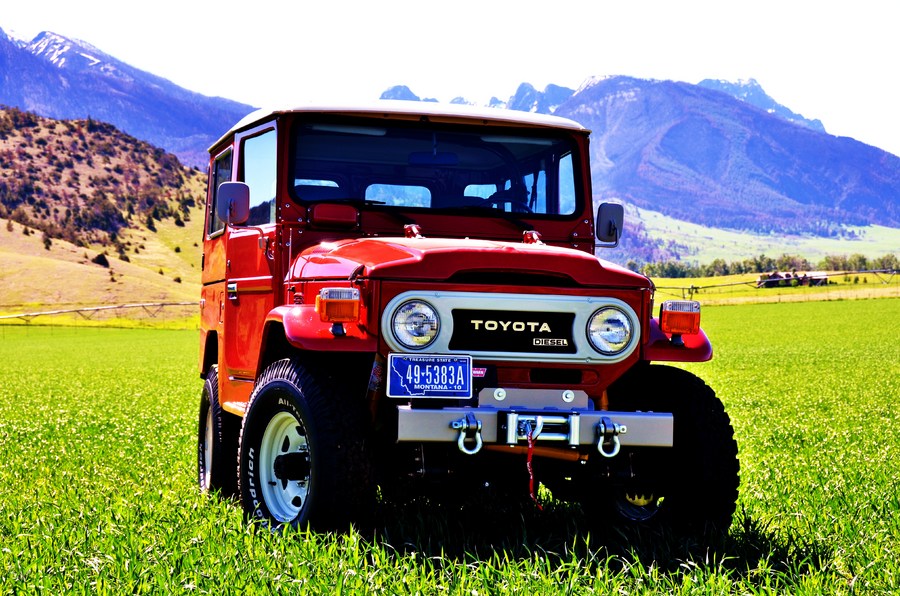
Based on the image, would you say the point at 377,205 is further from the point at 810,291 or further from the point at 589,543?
the point at 810,291

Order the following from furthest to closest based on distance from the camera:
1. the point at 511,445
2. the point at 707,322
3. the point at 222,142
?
the point at 707,322 < the point at 222,142 < the point at 511,445

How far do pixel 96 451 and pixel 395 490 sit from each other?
5.80 metres

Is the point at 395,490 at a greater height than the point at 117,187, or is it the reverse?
the point at 117,187

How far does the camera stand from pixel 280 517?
6.47 m

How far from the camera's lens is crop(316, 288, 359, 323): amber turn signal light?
6086mm

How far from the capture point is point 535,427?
5.90m

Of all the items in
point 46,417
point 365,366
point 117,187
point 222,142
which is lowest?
point 46,417

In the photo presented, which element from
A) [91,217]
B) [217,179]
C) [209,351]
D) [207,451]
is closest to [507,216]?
[217,179]

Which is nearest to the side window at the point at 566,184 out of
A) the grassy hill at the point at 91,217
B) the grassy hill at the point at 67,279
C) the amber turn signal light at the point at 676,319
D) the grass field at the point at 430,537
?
the amber turn signal light at the point at 676,319

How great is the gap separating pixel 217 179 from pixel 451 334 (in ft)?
13.3

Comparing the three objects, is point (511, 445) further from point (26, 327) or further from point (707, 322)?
point (26, 327)

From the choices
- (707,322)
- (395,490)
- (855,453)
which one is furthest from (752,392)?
(707,322)

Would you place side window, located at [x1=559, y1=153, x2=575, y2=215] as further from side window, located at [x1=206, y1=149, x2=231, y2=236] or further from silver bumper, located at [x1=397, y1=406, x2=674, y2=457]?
side window, located at [x1=206, y1=149, x2=231, y2=236]

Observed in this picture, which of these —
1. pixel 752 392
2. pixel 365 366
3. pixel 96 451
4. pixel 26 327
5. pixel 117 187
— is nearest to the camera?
pixel 365 366
